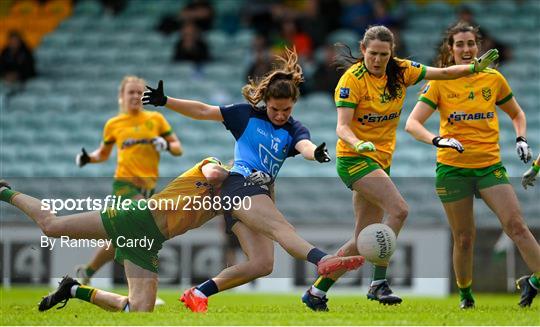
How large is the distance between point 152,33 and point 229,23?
1.35 meters

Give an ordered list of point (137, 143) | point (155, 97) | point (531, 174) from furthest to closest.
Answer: point (137, 143) → point (531, 174) → point (155, 97)

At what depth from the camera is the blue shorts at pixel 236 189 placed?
9.05m

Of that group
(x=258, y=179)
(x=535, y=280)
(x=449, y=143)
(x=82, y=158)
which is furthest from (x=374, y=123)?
(x=82, y=158)

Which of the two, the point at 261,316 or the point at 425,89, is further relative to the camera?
the point at 425,89

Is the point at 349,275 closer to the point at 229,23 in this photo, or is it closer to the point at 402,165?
the point at 402,165

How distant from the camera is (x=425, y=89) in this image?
10180mm

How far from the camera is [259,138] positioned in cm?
934

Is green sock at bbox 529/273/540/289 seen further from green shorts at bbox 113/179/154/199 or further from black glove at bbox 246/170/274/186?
green shorts at bbox 113/179/154/199

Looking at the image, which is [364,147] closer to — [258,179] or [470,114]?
[258,179]

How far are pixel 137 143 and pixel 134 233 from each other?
3745mm

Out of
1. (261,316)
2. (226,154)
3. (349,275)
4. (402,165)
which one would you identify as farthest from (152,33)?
(261,316)

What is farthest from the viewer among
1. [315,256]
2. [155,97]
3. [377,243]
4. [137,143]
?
[137,143]

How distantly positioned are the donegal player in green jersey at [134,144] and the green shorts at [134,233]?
10.9 feet

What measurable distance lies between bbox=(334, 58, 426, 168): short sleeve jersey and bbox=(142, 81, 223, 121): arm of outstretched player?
1056 mm
